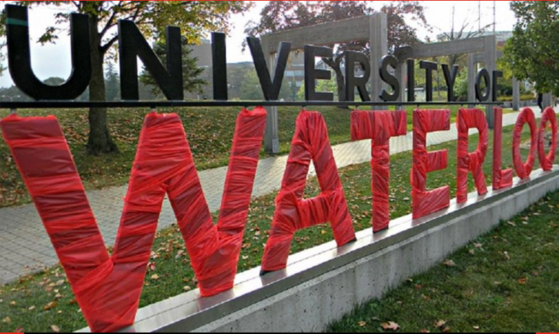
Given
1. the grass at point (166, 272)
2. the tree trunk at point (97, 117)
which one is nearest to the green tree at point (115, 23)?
the tree trunk at point (97, 117)

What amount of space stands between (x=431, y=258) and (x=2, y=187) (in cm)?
948

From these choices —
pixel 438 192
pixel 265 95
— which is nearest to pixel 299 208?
pixel 265 95

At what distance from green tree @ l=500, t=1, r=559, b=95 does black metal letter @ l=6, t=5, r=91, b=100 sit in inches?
519

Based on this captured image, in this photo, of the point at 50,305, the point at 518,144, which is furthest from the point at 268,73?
the point at 518,144

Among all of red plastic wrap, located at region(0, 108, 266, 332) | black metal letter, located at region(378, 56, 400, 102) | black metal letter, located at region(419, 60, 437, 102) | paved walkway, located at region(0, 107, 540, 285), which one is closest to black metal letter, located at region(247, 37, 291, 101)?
red plastic wrap, located at region(0, 108, 266, 332)

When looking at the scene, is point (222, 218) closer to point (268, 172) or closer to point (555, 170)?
point (555, 170)

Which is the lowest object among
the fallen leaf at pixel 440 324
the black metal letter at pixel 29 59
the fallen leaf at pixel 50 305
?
the fallen leaf at pixel 440 324

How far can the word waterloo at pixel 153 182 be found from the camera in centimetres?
246

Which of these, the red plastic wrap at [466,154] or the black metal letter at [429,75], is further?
the red plastic wrap at [466,154]

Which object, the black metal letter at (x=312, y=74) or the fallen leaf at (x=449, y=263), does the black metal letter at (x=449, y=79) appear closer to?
the fallen leaf at (x=449, y=263)

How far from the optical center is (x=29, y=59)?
2391 mm

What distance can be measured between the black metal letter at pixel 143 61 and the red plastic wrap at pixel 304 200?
1119 mm

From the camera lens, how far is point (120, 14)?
13328 millimetres

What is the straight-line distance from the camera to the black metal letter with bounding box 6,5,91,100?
7.64 ft
